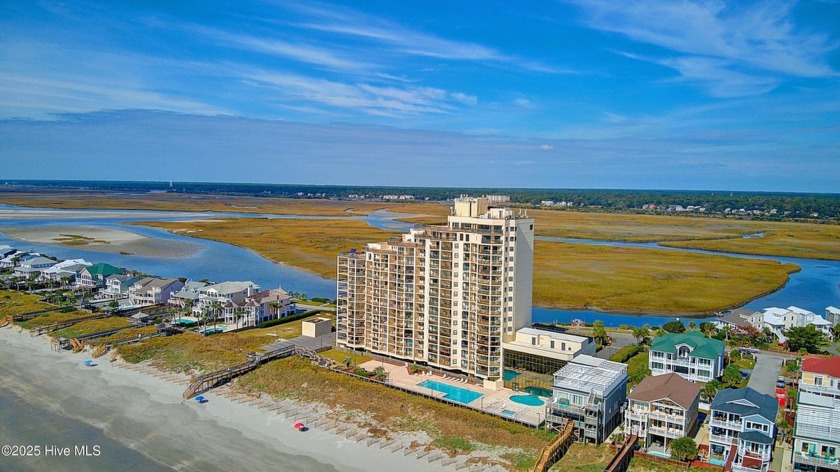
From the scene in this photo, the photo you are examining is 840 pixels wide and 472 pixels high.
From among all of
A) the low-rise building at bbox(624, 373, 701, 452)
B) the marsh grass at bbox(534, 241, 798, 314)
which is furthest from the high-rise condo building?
the marsh grass at bbox(534, 241, 798, 314)

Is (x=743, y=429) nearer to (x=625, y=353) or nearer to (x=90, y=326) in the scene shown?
A: (x=625, y=353)

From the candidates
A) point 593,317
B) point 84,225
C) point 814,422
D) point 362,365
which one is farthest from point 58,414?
point 84,225

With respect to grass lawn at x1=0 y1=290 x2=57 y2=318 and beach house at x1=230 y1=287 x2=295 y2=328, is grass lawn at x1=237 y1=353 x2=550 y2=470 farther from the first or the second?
grass lawn at x1=0 y1=290 x2=57 y2=318

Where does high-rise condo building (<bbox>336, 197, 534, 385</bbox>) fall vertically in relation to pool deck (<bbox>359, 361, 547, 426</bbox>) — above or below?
above

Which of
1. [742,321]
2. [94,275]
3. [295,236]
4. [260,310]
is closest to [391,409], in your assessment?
[260,310]

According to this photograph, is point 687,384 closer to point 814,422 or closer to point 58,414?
point 814,422

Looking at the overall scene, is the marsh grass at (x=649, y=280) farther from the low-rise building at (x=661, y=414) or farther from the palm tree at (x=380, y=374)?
the low-rise building at (x=661, y=414)

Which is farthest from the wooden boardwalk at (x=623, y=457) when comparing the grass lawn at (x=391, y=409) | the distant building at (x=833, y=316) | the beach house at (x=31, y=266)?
the beach house at (x=31, y=266)
